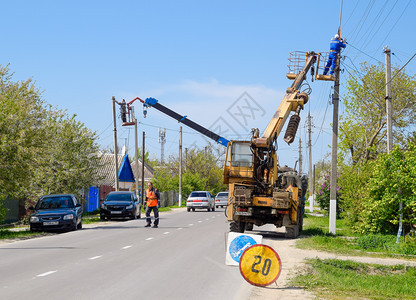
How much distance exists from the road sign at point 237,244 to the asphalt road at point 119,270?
0.45m

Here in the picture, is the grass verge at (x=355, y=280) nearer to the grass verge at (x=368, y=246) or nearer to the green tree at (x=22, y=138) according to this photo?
the grass verge at (x=368, y=246)

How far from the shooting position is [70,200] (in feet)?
85.6

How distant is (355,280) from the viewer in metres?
11.9

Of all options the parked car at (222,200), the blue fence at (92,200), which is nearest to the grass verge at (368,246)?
the blue fence at (92,200)

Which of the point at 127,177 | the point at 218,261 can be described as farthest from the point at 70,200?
the point at 127,177

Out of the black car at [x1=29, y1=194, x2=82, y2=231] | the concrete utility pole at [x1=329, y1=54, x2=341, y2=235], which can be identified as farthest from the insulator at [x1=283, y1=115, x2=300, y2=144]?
the black car at [x1=29, y1=194, x2=82, y2=231]

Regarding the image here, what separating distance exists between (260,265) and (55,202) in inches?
687

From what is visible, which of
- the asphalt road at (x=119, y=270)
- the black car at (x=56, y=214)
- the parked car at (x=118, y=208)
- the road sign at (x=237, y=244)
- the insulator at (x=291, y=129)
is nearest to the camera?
the asphalt road at (x=119, y=270)

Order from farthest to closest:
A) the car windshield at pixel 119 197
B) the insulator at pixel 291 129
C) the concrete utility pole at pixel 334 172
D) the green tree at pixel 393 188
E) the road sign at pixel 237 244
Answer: the car windshield at pixel 119 197 → the concrete utility pole at pixel 334 172 → the insulator at pixel 291 129 → the green tree at pixel 393 188 → the road sign at pixel 237 244

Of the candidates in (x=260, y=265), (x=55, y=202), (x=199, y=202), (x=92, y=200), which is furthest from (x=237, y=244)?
(x=92, y=200)

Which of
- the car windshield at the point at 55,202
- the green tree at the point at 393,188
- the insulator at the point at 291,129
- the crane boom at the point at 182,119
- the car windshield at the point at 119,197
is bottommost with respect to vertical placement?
the car windshield at the point at 119,197

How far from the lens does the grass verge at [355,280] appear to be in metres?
9.96

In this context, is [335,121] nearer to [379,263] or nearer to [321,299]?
[379,263]

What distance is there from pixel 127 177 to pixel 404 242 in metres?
52.5
